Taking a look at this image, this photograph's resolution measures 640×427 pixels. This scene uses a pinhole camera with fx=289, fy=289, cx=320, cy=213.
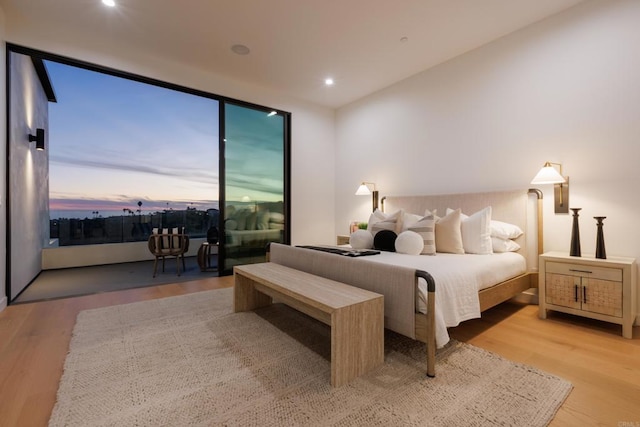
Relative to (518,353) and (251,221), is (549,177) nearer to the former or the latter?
(518,353)

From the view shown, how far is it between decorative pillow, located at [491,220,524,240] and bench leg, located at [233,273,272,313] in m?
2.52

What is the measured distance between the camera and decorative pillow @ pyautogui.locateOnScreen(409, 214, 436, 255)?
9.49ft

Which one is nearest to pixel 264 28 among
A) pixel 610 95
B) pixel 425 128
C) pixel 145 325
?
pixel 425 128

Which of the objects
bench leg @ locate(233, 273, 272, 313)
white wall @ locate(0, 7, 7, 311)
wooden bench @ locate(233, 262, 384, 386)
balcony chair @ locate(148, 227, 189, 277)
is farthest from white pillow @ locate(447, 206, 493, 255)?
white wall @ locate(0, 7, 7, 311)

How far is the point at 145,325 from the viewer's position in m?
2.53

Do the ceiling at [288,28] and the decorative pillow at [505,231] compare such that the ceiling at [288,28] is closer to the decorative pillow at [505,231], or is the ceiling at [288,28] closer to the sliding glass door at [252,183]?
the sliding glass door at [252,183]

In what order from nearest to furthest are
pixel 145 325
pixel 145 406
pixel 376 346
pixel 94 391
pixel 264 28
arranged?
pixel 145 406 < pixel 94 391 < pixel 376 346 < pixel 145 325 < pixel 264 28

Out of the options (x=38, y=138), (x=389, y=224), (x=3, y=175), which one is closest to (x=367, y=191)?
(x=389, y=224)

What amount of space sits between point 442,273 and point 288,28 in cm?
295

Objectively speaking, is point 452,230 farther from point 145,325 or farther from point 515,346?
point 145,325

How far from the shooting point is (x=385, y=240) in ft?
10.3

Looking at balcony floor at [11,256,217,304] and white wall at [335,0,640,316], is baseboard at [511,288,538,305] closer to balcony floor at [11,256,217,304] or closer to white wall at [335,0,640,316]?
white wall at [335,0,640,316]

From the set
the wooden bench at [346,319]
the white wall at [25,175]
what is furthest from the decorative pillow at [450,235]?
the white wall at [25,175]

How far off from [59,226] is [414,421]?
23.8 feet
